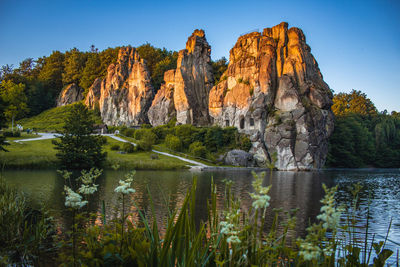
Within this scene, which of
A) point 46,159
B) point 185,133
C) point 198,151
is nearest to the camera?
point 46,159

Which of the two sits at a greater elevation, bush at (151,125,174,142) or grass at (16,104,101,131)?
grass at (16,104,101,131)

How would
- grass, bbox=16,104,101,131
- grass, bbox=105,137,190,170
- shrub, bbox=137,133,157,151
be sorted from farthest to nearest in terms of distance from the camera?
grass, bbox=16,104,101,131, shrub, bbox=137,133,157,151, grass, bbox=105,137,190,170

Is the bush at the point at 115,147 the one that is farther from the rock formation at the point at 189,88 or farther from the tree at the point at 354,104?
the tree at the point at 354,104

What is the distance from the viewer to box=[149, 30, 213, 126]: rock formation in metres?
70.4

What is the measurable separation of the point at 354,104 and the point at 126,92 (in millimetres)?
72036

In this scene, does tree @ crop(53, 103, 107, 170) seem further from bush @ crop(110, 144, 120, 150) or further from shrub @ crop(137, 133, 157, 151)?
shrub @ crop(137, 133, 157, 151)

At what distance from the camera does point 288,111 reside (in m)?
56.8

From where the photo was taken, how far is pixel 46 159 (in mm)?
34844

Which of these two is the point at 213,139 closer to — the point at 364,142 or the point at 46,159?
the point at 46,159

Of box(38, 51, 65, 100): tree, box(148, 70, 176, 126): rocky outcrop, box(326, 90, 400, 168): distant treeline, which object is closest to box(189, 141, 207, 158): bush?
box(148, 70, 176, 126): rocky outcrop

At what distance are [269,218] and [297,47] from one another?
5589cm

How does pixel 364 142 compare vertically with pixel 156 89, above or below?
below

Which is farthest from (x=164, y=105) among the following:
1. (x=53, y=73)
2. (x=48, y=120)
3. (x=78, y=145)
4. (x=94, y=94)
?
(x=53, y=73)

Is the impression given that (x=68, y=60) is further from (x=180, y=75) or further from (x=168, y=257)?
(x=168, y=257)
